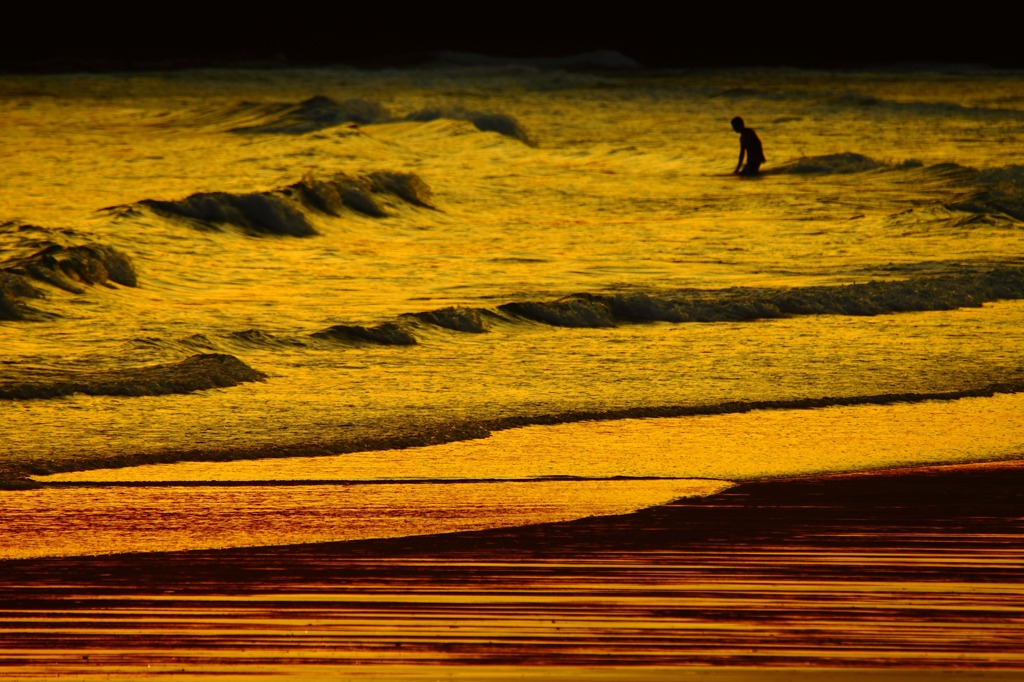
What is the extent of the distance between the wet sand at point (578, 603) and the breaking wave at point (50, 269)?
775cm

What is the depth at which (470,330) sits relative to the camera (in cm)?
1173

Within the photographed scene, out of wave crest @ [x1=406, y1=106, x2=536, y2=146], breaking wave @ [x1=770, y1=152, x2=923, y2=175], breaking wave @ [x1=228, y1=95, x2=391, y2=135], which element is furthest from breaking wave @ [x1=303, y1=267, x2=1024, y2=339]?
breaking wave @ [x1=228, y1=95, x2=391, y2=135]

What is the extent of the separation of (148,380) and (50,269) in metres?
5.76

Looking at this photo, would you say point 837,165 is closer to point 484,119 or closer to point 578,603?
point 484,119

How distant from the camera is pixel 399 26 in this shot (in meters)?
81.4

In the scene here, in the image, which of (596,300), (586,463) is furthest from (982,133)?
(586,463)

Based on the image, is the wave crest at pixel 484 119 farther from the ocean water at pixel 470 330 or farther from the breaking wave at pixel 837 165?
the breaking wave at pixel 837 165

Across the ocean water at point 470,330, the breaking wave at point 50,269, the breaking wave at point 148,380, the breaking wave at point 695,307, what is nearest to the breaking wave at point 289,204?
the ocean water at point 470,330

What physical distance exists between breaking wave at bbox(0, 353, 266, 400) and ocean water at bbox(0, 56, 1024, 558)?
1.0 inches

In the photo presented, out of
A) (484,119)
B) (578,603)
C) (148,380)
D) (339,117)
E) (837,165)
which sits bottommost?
(339,117)

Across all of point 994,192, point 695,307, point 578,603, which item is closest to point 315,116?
point 994,192

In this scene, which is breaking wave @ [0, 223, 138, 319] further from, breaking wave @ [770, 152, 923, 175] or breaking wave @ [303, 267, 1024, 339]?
breaking wave @ [770, 152, 923, 175]

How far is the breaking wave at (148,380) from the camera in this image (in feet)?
28.9

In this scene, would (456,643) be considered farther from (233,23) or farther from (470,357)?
(233,23)
